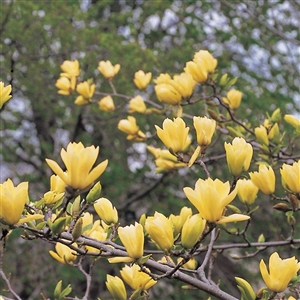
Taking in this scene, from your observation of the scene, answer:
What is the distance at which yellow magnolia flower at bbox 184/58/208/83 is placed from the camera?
6.48 ft

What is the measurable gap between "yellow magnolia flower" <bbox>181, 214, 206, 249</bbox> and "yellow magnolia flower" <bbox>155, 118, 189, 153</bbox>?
0.35m

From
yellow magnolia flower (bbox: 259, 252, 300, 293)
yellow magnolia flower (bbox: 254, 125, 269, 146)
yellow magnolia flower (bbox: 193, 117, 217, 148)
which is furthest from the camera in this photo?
yellow magnolia flower (bbox: 254, 125, 269, 146)

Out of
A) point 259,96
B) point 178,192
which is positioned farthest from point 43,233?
point 259,96

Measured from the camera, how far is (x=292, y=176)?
127 cm

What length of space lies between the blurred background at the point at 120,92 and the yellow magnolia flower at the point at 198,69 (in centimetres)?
124

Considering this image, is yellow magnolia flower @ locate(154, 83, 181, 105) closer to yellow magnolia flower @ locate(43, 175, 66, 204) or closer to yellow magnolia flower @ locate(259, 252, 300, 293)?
yellow magnolia flower @ locate(43, 175, 66, 204)

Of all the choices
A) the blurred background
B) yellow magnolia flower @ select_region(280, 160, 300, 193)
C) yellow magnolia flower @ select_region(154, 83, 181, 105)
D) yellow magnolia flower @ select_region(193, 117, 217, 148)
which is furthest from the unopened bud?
→ the blurred background

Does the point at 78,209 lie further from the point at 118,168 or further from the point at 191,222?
the point at 118,168

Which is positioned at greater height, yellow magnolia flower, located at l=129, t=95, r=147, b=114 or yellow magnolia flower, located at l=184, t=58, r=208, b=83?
yellow magnolia flower, located at l=184, t=58, r=208, b=83

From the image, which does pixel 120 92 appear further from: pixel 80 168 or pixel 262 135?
pixel 80 168

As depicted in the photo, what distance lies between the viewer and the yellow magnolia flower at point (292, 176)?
1.26m

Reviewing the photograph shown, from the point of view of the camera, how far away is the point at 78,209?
1150mm

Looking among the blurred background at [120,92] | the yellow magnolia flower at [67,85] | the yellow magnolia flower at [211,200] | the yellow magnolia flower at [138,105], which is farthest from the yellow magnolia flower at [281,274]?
the blurred background at [120,92]

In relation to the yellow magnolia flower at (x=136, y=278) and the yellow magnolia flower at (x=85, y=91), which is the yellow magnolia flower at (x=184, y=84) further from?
the yellow magnolia flower at (x=136, y=278)
